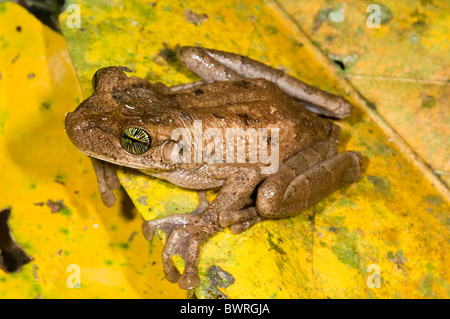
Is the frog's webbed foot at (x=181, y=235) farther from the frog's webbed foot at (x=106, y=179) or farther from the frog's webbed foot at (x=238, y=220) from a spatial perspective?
the frog's webbed foot at (x=106, y=179)

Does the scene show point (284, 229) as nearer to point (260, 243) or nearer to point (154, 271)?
point (260, 243)

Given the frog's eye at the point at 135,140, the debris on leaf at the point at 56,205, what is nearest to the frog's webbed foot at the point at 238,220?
the frog's eye at the point at 135,140

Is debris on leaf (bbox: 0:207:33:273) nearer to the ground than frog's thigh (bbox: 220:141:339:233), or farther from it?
nearer to the ground

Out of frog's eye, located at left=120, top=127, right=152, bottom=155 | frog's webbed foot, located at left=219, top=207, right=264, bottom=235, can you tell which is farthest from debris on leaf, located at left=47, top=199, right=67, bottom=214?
frog's webbed foot, located at left=219, top=207, right=264, bottom=235

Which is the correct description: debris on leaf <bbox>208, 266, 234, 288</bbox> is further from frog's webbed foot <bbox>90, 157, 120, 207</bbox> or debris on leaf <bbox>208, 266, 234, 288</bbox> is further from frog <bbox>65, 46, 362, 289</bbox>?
frog's webbed foot <bbox>90, 157, 120, 207</bbox>

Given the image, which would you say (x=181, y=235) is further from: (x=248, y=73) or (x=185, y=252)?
(x=248, y=73)
